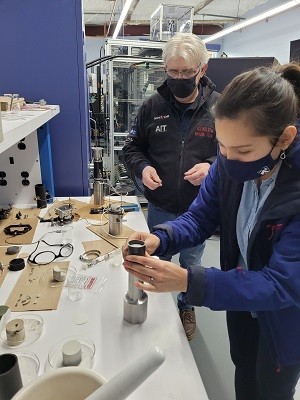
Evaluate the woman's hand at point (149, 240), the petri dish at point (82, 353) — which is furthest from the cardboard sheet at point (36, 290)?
the woman's hand at point (149, 240)

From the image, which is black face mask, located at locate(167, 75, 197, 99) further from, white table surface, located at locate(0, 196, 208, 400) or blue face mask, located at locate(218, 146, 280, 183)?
white table surface, located at locate(0, 196, 208, 400)

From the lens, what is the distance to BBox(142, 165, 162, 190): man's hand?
4.87 feet

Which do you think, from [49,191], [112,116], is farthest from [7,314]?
[112,116]

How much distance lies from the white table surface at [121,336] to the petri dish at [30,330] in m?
0.01

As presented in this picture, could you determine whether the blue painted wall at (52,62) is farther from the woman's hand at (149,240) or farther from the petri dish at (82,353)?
the petri dish at (82,353)

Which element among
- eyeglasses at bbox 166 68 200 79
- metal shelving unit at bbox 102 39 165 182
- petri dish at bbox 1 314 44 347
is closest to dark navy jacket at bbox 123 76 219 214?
eyeglasses at bbox 166 68 200 79

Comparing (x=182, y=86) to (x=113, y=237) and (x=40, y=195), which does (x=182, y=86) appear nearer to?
(x=113, y=237)

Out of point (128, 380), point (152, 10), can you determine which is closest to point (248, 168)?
point (128, 380)

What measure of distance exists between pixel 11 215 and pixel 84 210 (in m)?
0.38

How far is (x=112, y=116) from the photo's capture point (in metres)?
3.51

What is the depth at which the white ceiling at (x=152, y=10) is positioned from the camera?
554cm

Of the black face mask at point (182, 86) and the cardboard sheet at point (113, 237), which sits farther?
the black face mask at point (182, 86)

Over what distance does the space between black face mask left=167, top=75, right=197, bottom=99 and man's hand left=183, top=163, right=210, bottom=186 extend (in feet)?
1.20

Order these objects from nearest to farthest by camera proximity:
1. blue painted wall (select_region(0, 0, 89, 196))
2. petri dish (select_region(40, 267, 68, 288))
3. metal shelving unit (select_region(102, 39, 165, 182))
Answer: petri dish (select_region(40, 267, 68, 288)) < blue painted wall (select_region(0, 0, 89, 196)) < metal shelving unit (select_region(102, 39, 165, 182))
